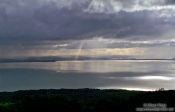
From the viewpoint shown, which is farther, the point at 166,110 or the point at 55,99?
the point at 55,99

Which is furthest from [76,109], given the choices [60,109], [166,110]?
[166,110]

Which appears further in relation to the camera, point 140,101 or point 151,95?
point 151,95

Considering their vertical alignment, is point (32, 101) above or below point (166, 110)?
above

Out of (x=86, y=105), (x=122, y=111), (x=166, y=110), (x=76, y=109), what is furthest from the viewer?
(x=86, y=105)

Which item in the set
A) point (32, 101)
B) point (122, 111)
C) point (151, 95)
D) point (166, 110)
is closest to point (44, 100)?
point (32, 101)

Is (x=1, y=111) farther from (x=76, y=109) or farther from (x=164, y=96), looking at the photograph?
(x=164, y=96)

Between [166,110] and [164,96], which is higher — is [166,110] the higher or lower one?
the lower one

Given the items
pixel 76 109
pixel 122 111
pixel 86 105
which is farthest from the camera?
pixel 86 105

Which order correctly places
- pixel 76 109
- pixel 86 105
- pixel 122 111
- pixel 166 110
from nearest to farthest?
pixel 166 110 → pixel 122 111 → pixel 76 109 → pixel 86 105

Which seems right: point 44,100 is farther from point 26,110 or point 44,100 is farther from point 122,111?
point 122,111
